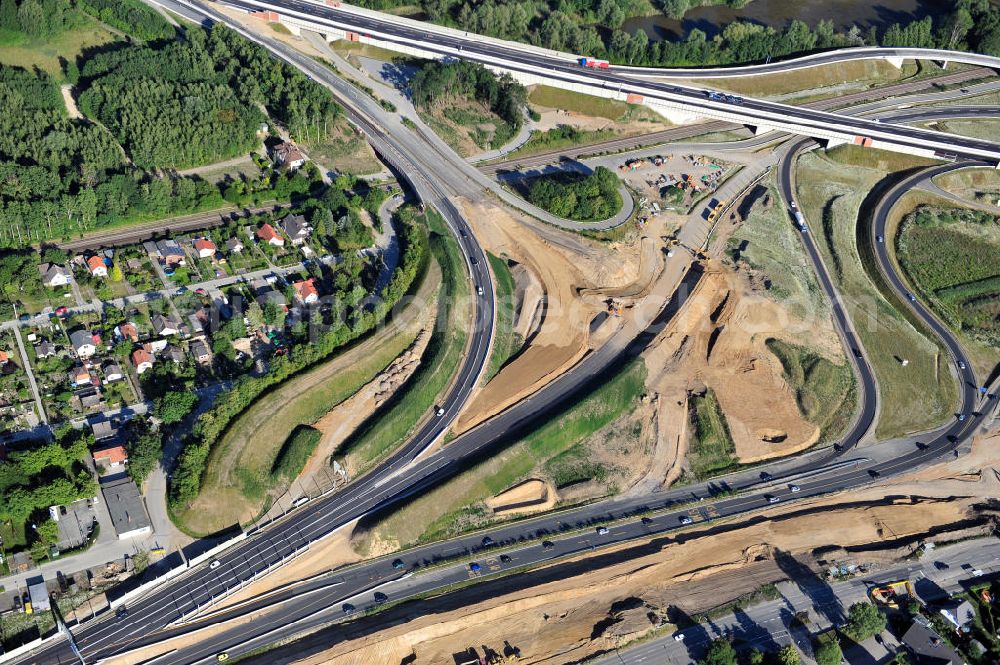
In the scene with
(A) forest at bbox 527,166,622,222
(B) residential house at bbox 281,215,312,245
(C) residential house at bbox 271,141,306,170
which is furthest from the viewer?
(C) residential house at bbox 271,141,306,170

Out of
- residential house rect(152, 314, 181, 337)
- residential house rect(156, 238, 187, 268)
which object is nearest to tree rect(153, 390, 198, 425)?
residential house rect(152, 314, 181, 337)

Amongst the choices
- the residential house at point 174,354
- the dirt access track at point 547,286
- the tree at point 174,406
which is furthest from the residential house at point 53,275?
the dirt access track at point 547,286

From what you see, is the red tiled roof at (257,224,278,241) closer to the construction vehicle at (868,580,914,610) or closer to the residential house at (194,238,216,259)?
the residential house at (194,238,216,259)

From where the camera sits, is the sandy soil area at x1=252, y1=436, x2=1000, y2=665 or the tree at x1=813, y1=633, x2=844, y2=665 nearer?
the sandy soil area at x1=252, y1=436, x2=1000, y2=665

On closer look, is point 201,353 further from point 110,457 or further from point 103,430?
point 110,457

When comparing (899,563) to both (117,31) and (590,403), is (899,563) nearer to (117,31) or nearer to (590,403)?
(590,403)

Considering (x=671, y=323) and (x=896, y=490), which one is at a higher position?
(x=671, y=323)

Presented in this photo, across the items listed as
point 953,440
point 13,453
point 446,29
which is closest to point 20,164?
point 13,453

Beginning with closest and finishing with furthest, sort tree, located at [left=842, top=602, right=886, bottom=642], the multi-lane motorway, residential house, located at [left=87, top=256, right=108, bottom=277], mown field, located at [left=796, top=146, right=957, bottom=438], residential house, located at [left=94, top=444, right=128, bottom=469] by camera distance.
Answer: the multi-lane motorway
tree, located at [left=842, top=602, right=886, bottom=642]
residential house, located at [left=94, top=444, right=128, bottom=469]
residential house, located at [left=87, top=256, right=108, bottom=277]
mown field, located at [left=796, top=146, right=957, bottom=438]
